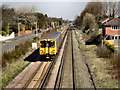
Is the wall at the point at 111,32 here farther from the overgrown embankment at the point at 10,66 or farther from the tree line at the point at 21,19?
the tree line at the point at 21,19

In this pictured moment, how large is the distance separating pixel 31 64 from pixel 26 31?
40.0 m

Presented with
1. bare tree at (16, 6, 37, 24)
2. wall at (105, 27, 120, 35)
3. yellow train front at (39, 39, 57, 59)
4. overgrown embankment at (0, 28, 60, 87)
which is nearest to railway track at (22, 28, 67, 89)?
overgrown embankment at (0, 28, 60, 87)

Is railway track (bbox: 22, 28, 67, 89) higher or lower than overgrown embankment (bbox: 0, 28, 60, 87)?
lower

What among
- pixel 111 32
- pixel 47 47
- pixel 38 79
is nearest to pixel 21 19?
pixel 111 32

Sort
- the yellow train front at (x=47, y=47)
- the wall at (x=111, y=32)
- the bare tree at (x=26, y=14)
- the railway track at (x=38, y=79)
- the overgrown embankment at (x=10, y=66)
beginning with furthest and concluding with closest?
the bare tree at (x=26, y=14), the wall at (x=111, y=32), the yellow train front at (x=47, y=47), the overgrown embankment at (x=10, y=66), the railway track at (x=38, y=79)

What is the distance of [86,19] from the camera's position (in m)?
51.5

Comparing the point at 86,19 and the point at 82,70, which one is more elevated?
the point at 86,19

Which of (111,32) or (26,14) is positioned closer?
(111,32)

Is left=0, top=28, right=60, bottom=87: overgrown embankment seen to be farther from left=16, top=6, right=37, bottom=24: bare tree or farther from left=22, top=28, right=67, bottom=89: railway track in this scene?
left=16, top=6, right=37, bottom=24: bare tree

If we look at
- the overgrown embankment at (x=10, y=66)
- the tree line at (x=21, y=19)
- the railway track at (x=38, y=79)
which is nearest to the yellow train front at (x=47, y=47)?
the railway track at (x=38, y=79)

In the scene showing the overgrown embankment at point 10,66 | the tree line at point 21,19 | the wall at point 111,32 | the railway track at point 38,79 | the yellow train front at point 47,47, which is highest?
the tree line at point 21,19

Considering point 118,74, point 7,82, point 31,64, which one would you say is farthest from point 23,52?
point 118,74

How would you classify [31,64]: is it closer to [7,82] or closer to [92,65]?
[7,82]

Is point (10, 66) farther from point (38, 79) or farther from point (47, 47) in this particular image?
point (38, 79)
